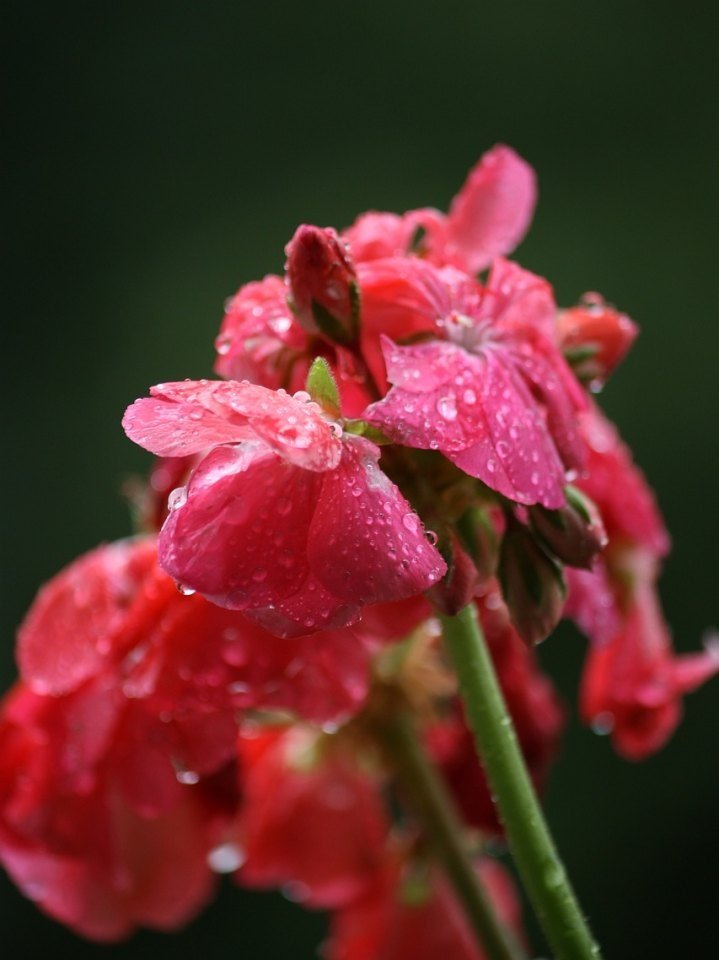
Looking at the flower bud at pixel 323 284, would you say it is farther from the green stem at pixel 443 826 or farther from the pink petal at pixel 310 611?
the green stem at pixel 443 826

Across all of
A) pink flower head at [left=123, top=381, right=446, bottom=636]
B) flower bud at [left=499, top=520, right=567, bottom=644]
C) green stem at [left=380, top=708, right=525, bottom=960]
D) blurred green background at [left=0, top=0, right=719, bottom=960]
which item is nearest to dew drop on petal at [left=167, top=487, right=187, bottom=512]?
pink flower head at [left=123, top=381, right=446, bottom=636]

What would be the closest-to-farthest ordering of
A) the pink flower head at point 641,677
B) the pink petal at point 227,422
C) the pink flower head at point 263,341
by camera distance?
the pink petal at point 227,422
the pink flower head at point 263,341
the pink flower head at point 641,677

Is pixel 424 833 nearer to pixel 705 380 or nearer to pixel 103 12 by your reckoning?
pixel 705 380

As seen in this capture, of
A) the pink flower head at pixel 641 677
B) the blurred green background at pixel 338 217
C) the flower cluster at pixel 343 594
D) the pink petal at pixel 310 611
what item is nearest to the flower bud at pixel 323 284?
the flower cluster at pixel 343 594

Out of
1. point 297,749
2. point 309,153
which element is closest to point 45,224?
point 309,153

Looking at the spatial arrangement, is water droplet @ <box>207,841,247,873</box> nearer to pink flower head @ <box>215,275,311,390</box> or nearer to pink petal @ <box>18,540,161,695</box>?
pink petal @ <box>18,540,161,695</box>

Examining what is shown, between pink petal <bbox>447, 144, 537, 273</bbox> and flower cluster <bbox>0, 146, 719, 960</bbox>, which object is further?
pink petal <bbox>447, 144, 537, 273</bbox>
